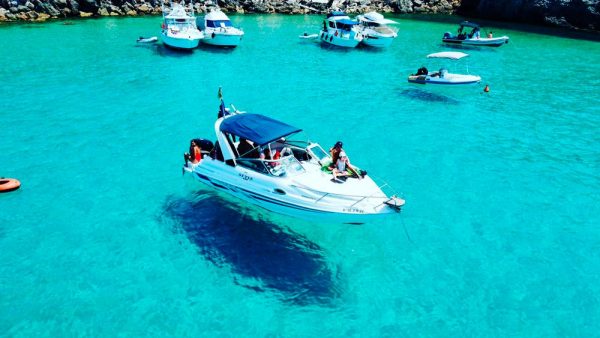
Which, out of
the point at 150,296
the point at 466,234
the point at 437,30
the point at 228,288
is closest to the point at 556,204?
the point at 466,234

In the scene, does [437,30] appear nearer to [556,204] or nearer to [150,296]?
[556,204]

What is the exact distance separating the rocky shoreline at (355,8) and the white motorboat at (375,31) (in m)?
24.0

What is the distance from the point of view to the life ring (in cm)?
1794

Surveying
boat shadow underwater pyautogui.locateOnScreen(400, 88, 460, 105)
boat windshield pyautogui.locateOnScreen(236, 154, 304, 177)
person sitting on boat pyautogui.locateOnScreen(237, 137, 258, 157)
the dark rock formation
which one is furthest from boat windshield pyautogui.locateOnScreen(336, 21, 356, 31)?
the dark rock formation

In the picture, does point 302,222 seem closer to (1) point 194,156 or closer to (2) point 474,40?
(1) point 194,156

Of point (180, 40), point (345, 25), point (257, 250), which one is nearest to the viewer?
point (257, 250)

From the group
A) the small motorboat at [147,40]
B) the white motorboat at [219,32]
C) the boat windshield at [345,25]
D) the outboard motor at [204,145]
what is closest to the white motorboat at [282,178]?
the outboard motor at [204,145]

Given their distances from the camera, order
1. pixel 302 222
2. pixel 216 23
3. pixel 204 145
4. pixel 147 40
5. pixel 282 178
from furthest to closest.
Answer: pixel 216 23 < pixel 147 40 < pixel 204 145 < pixel 302 222 < pixel 282 178

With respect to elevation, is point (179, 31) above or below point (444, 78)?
above

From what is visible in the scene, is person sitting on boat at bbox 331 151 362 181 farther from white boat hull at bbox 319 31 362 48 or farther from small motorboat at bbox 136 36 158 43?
small motorboat at bbox 136 36 158 43

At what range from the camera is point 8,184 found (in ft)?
59.3

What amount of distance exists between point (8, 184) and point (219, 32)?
30160 millimetres

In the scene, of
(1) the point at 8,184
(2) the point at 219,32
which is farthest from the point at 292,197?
(2) the point at 219,32

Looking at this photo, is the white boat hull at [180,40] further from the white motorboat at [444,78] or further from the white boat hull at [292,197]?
the white boat hull at [292,197]
